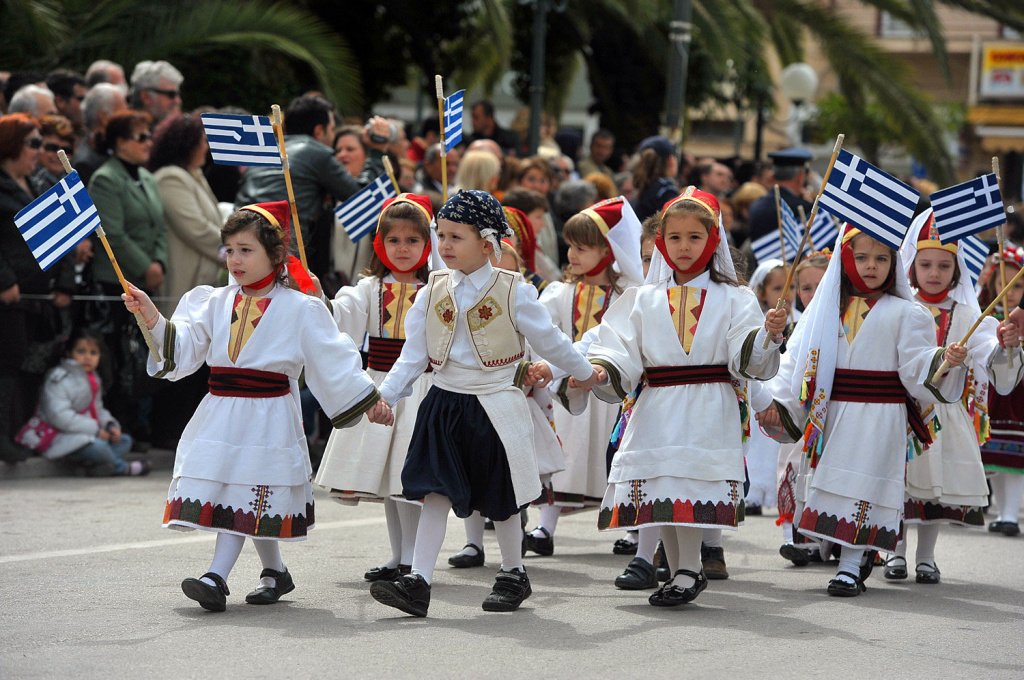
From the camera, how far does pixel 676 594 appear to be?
7.18 m

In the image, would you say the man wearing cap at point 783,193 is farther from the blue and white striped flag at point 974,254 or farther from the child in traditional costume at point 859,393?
the child in traditional costume at point 859,393

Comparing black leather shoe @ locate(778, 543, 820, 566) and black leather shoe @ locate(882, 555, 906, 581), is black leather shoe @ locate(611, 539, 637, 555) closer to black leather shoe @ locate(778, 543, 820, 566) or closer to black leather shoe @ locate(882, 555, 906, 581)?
black leather shoe @ locate(778, 543, 820, 566)

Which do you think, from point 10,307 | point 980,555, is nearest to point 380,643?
point 980,555

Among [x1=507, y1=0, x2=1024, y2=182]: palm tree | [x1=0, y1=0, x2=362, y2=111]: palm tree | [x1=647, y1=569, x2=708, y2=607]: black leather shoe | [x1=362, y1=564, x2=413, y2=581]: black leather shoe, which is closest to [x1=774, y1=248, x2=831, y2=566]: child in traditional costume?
[x1=647, y1=569, x2=708, y2=607]: black leather shoe

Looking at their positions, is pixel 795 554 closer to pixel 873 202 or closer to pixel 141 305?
pixel 873 202

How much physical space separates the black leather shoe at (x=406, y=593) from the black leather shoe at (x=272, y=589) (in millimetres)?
534

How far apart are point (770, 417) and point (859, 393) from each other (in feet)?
1.43

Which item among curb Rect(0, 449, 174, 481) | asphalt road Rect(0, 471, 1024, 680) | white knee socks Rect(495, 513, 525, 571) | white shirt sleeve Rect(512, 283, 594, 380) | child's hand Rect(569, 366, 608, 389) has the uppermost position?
white shirt sleeve Rect(512, 283, 594, 380)

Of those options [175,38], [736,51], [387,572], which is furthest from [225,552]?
[736,51]

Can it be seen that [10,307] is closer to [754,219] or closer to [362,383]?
[362,383]

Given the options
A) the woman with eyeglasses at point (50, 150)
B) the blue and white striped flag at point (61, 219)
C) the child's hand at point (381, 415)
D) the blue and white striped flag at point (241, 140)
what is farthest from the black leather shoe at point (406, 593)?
the woman with eyeglasses at point (50, 150)

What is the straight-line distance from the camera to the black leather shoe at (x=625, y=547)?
9.12 meters

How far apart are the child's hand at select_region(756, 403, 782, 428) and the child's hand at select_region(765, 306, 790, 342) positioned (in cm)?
88

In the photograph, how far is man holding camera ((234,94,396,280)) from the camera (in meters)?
11.6
